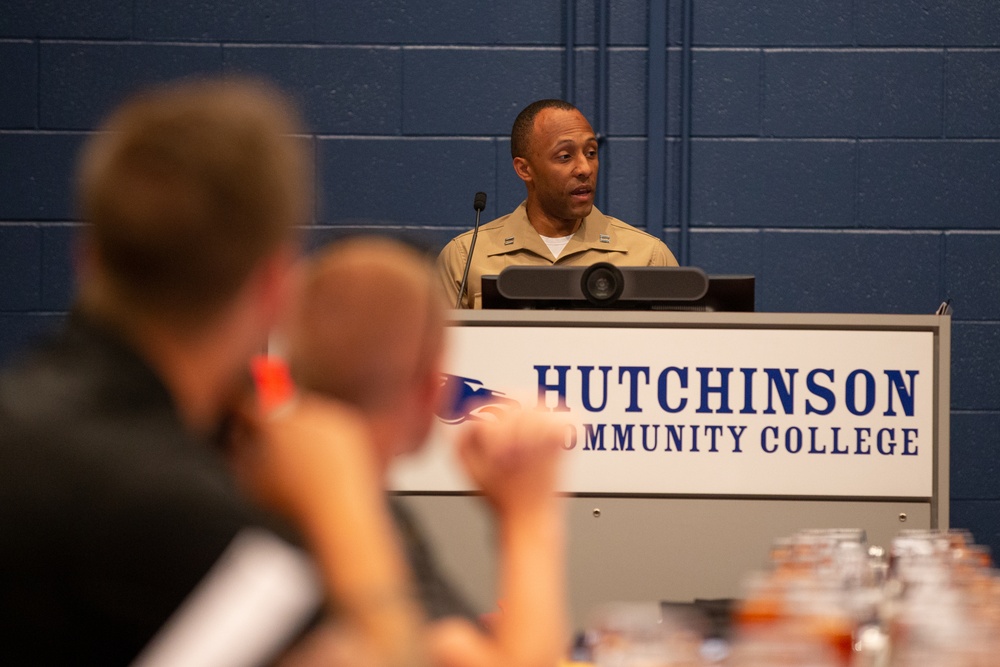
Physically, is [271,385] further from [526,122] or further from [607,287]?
[526,122]

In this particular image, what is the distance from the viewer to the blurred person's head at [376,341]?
3.87 ft

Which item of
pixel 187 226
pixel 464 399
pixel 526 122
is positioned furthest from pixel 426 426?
pixel 526 122

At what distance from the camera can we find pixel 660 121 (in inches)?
164

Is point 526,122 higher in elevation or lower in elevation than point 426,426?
higher

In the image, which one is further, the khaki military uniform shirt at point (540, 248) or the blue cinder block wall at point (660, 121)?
the blue cinder block wall at point (660, 121)

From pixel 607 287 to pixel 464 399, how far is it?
14.9 inches

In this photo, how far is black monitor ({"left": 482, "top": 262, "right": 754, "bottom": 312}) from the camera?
249 centimetres

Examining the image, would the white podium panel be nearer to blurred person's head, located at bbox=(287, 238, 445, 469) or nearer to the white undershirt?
blurred person's head, located at bbox=(287, 238, 445, 469)

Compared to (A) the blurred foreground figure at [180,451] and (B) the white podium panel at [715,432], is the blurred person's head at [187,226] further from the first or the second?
(B) the white podium panel at [715,432]

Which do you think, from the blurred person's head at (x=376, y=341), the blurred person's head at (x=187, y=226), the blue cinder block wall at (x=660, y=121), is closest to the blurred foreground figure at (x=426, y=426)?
the blurred person's head at (x=376, y=341)

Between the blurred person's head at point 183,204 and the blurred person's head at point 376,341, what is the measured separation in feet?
1.34

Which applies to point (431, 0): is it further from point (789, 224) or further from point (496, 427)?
point (496, 427)

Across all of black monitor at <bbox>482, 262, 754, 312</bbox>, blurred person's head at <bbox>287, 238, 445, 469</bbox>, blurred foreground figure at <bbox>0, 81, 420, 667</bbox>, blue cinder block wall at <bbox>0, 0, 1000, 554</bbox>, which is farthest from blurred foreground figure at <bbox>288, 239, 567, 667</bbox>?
blue cinder block wall at <bbox>0, 0, 1000, 554</bbox>

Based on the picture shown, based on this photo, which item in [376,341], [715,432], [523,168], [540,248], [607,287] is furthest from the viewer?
[523,168]
